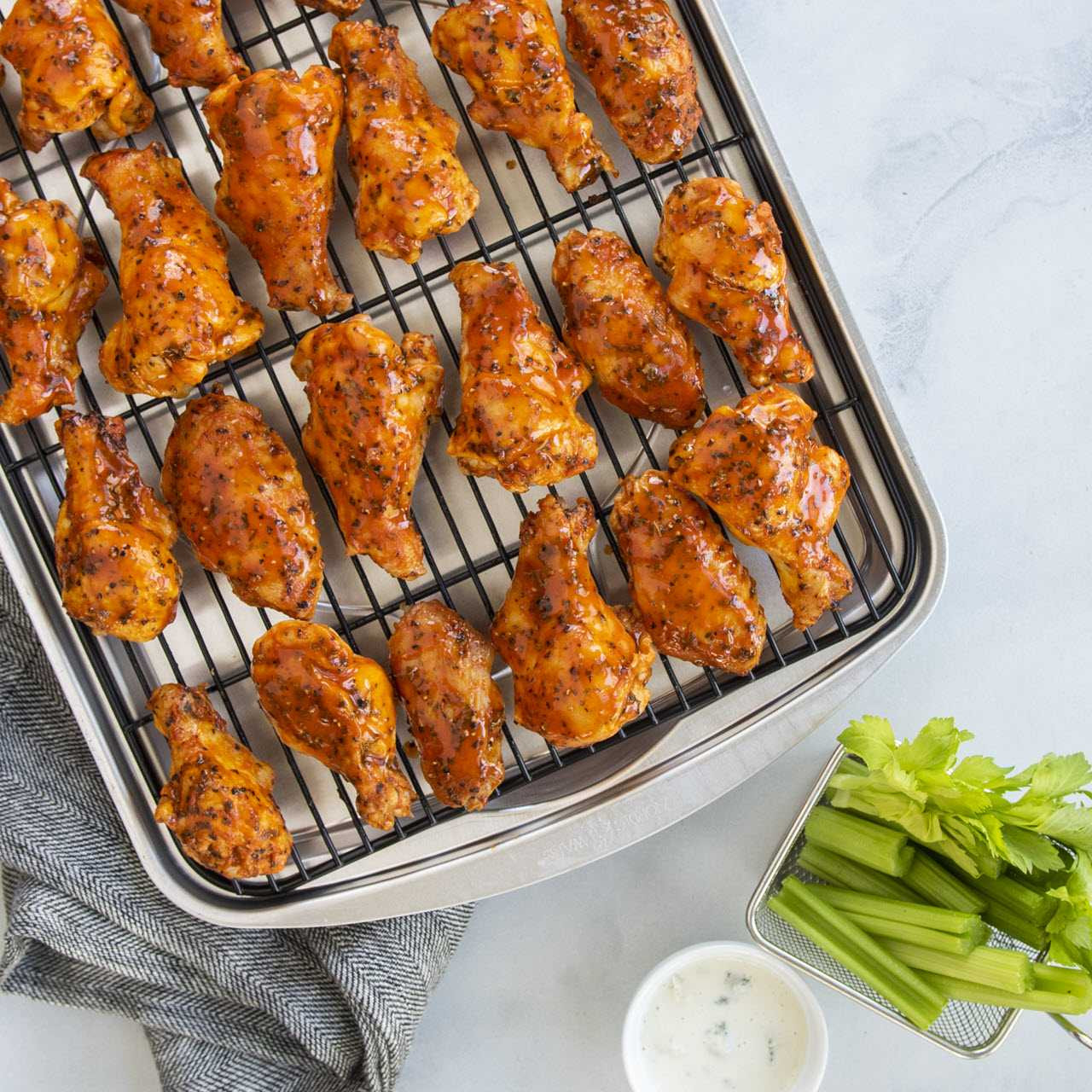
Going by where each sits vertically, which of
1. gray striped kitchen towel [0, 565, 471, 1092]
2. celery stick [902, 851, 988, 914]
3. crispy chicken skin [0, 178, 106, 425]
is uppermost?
crispy chicken skin [0, 178, 106, 425]

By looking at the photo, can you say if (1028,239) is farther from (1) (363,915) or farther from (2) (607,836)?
(1) (363,915)

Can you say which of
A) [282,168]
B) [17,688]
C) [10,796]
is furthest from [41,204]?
[10,796]

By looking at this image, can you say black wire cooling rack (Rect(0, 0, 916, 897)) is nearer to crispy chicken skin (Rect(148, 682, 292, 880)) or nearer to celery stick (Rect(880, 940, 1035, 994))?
crispy chicken skin (Rect(148, 682, 292, 880))

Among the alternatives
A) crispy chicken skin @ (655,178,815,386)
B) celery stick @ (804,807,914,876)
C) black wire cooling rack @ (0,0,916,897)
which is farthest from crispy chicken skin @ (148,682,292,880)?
crispy chicken skin @ (655,178,815,386)

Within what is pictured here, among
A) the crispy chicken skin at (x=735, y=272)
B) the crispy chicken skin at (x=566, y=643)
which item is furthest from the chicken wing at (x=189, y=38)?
the crispy chicken skin at (x=566, y=643)

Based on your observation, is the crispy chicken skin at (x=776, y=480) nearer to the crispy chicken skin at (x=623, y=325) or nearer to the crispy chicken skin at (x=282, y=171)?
the crispy chicken skin at (x=623, y=325)

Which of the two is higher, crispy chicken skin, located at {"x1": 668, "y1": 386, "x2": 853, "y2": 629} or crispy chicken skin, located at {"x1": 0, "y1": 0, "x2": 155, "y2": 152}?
crispy chicken skin, located at {"x1": 0, "y1": 0, "x2": 155, "y2": 152}

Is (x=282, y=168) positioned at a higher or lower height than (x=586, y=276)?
higher
